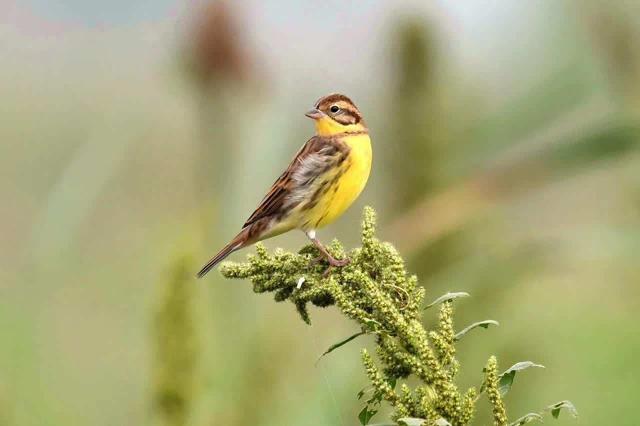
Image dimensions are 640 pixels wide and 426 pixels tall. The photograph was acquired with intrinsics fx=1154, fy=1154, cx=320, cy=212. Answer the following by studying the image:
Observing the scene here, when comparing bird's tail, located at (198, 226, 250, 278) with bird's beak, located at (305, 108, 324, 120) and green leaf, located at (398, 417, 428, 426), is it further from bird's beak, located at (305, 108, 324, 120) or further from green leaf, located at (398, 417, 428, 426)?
green leaf, located at (398, 417, 428, 426)

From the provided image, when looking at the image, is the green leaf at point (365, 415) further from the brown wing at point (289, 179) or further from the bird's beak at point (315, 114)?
the bird's beak at point (315, 114)

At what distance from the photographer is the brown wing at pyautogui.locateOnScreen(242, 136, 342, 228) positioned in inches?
110

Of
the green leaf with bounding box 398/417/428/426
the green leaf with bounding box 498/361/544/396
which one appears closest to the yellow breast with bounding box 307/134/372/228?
the green leaf with bounding box 498/361/544/396

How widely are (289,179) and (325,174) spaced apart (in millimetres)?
96

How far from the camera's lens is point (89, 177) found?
305cm

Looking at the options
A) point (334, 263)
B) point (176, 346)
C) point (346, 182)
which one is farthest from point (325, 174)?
point (334, 263)

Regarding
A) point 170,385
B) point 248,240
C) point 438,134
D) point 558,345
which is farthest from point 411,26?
point 558,345

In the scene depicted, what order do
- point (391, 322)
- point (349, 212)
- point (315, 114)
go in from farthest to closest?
1. point (349, 212)
2. point (315, 114)
3. point (391, 322)

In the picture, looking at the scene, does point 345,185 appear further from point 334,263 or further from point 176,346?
point 334,263

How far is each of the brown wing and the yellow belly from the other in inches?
2.0

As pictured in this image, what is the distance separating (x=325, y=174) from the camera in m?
2.93

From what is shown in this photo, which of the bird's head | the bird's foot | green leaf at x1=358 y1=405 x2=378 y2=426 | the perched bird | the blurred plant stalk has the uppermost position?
the bird's head

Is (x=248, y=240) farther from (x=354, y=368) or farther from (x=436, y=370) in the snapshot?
(x=436, y=370)

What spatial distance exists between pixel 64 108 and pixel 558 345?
260 inches
